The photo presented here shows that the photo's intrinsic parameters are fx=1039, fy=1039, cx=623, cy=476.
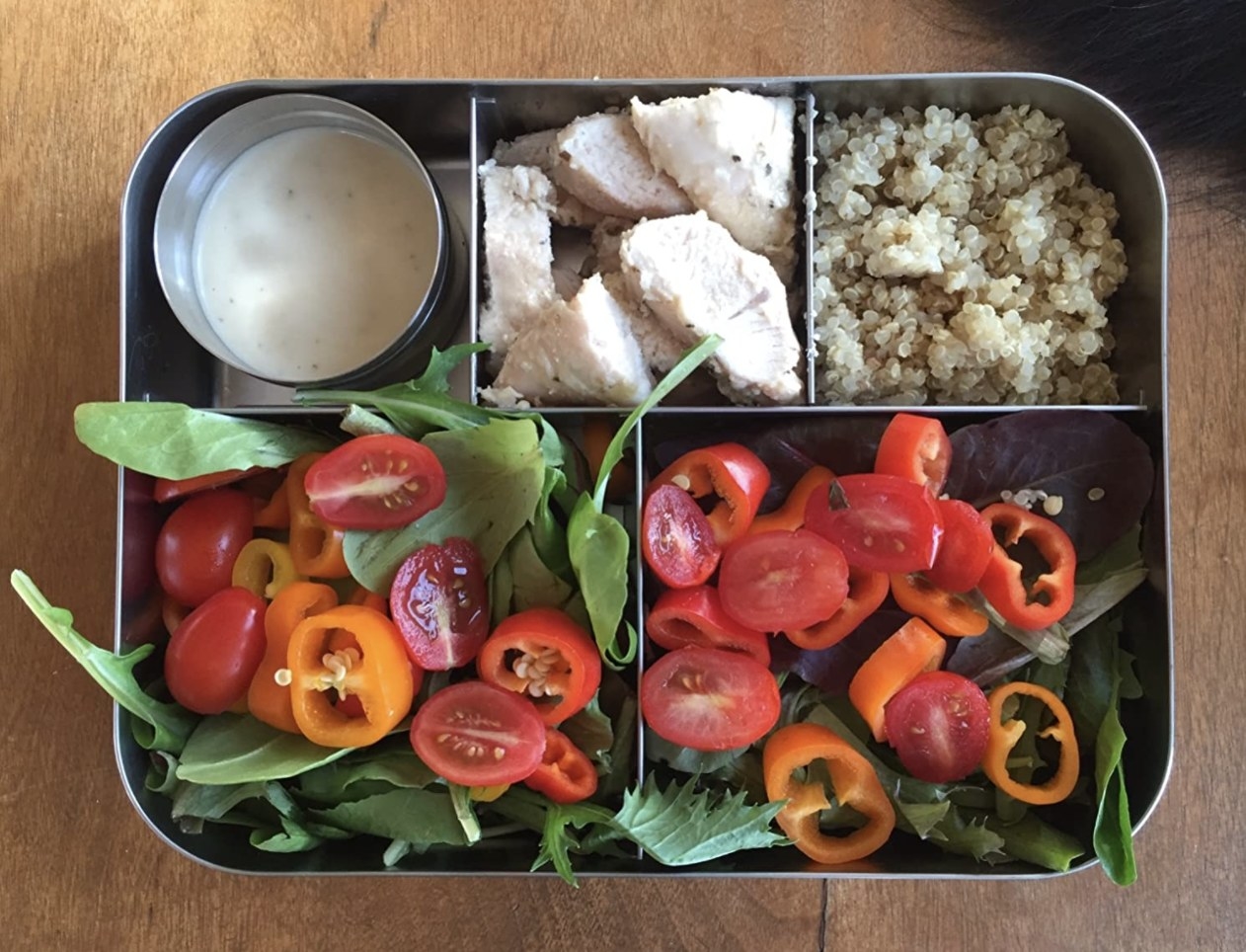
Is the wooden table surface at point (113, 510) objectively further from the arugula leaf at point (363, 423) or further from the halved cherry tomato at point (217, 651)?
the arugula leaf at point (363, 423)

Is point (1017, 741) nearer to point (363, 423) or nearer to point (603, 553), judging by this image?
point (603, 553)

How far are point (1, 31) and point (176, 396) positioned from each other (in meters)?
0.70

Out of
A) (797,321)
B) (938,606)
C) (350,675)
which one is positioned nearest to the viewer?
(350,675)

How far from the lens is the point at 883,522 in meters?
1.39

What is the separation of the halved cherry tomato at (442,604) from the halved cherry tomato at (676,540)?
0.24 metres

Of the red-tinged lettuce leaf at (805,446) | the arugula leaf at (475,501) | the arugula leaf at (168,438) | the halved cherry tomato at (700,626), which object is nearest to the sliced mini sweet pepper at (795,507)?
the red-tinged lettuce leaf at (805,446)

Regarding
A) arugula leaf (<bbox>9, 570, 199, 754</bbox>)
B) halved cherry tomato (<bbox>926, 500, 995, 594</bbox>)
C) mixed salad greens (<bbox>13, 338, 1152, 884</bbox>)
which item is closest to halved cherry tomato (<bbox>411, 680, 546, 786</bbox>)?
mixed salad greens (<bbox>13, 338, 1152, 884</bbox>)

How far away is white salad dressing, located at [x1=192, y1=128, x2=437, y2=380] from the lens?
5.28 feet

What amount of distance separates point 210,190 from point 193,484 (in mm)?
487

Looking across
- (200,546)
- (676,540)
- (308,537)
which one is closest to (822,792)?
(676,540)

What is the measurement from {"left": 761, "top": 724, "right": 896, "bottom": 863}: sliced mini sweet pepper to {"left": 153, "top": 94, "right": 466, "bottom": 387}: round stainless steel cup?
2.61ft

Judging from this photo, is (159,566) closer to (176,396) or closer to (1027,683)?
(176,396)

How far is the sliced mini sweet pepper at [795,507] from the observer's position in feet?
4.91

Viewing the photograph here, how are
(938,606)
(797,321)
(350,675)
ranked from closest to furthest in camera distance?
(350,675) < (938,606) < (797,321)
